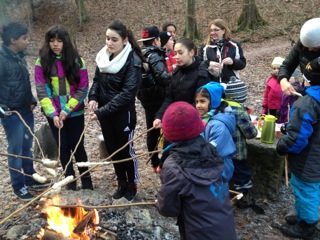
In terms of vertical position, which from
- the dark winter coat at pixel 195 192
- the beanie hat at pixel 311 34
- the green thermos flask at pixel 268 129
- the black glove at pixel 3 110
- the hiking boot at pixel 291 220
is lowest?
the hiking boot at pixel 291 220

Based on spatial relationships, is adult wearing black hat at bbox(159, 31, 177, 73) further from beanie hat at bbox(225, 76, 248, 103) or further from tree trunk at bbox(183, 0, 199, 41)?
tree trunk at bbox(183, 0, 199, 41)

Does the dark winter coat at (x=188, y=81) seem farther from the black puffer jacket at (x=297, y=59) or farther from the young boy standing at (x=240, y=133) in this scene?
the black puffer jacket at (x=297, y=59)

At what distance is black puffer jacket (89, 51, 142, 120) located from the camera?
3854 mm

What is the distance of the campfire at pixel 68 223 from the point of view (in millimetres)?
3019

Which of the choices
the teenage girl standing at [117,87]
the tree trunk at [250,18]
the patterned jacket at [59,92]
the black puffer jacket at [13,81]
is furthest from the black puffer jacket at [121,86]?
the tree trunk at [250,18]

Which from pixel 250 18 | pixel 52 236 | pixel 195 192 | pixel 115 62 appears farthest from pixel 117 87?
pixel 250 18

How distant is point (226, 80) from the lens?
4773 mm

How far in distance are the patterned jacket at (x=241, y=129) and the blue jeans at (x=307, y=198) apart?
0.68 metres

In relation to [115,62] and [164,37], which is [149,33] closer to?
[164,37]

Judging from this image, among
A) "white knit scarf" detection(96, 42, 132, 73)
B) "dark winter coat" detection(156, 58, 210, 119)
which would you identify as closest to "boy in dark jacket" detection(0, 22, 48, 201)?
"white knit scarf" detection(96, 42, 132, 73)

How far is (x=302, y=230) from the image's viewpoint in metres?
3.76

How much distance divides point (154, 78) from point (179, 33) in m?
13.7

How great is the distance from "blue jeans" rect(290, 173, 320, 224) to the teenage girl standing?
6.73ft

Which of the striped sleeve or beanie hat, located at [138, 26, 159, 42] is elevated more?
beanie hat, located at [138, 26, 159, 42]
